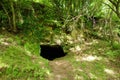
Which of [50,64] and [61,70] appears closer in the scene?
[61,70]

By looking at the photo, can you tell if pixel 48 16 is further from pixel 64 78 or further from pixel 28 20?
pixel 64 78

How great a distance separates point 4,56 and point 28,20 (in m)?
3.55

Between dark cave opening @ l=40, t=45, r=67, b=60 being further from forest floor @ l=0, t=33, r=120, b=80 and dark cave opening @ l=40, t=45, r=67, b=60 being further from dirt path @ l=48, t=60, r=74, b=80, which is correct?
dirt path @ l=48, t=60, r=74, b=80

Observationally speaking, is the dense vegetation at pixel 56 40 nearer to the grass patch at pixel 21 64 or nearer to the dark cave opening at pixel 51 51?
the grass patch at pixel 21 64

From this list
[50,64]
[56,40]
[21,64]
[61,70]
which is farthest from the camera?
[56,40]

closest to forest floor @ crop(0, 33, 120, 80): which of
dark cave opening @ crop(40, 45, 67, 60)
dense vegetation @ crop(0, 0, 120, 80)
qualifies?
dense vegetation @ crop(0, 0, 120, 80)

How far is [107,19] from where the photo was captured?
10.4m

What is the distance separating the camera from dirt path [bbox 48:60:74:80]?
7.28 metres

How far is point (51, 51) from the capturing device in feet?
34.2

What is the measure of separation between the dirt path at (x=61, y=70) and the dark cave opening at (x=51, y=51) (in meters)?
1.62

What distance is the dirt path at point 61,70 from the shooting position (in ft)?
23.9

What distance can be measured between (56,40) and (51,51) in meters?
0.67

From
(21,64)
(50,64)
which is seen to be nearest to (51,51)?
(50,64)

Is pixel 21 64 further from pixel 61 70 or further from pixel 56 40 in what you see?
pixel 56 40
